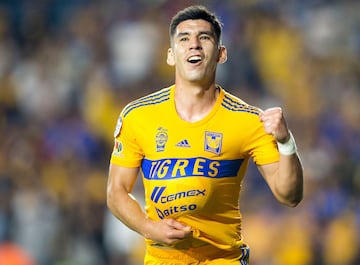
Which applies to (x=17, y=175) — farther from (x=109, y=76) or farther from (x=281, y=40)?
(x=281, y=40)

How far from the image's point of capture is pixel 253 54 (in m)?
13.9

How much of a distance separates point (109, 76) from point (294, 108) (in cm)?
268

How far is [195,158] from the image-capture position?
239 inches

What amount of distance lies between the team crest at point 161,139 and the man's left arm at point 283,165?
2.01 ft

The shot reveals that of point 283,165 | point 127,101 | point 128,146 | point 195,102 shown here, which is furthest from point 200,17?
point 127,101

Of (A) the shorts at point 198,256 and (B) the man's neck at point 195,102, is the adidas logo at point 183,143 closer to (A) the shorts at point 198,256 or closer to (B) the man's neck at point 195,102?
(B) the man's neck at point 195,102

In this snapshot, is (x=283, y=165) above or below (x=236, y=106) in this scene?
below


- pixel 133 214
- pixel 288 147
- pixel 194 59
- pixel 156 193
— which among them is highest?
pixel 194 59

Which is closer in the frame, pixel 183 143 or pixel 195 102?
pixel 183 143

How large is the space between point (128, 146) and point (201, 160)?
0.50 metres

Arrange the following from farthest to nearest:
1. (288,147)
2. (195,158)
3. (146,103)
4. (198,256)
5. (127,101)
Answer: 1. (127,101)
2. (146,103)
3. (198,256)
4. (195,158)
5. (288,147)

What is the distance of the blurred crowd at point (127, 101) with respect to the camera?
11373 mm

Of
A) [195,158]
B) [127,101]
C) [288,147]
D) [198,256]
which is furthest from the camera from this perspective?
[127,101]

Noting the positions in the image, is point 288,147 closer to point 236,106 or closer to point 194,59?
point 236,106
